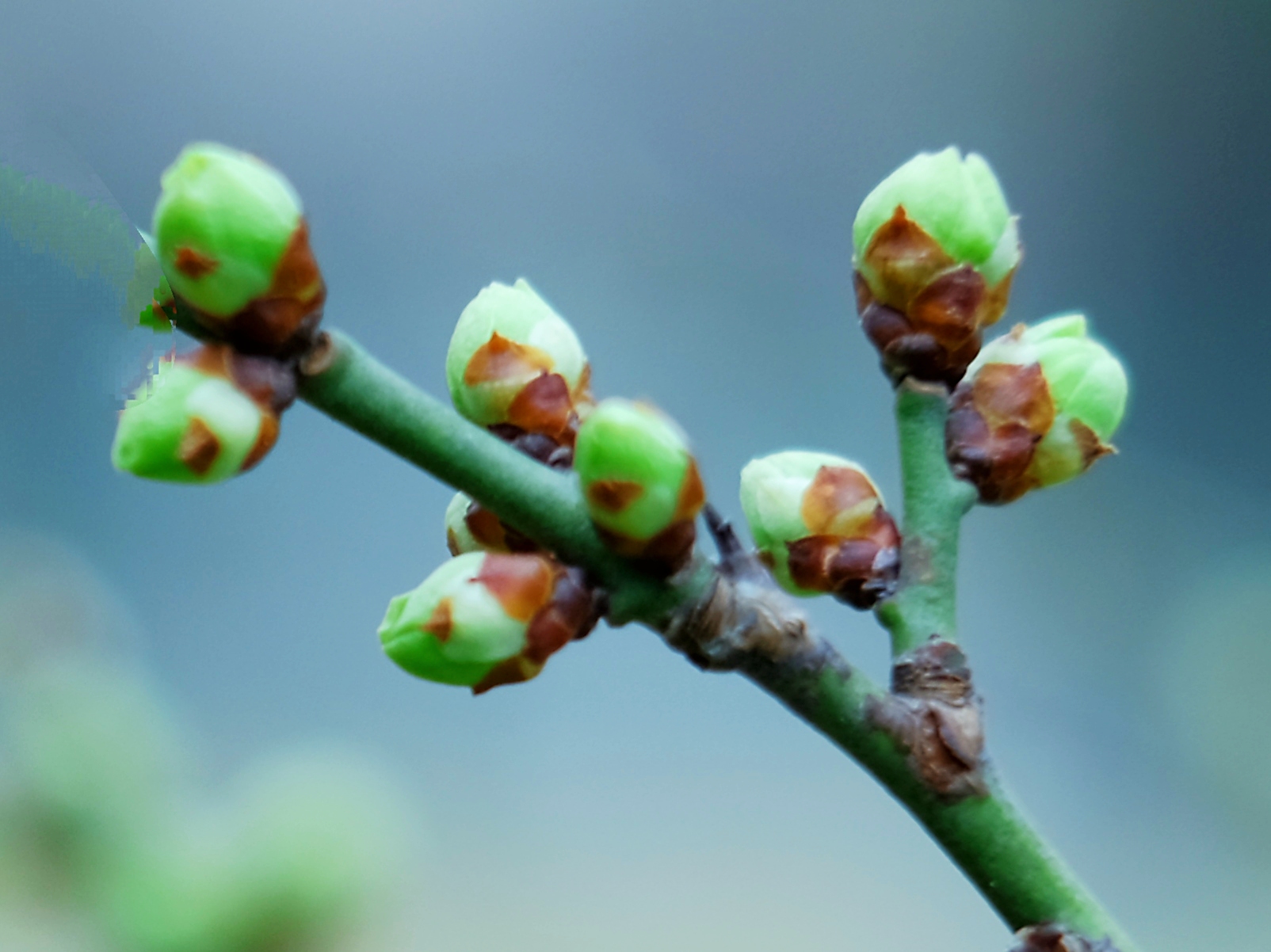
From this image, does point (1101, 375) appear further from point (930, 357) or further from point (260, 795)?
point (260, 795)

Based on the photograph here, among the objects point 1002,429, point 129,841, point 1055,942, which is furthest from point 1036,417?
point 129,841

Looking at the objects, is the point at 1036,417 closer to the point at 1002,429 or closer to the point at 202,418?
the point at 1002,429

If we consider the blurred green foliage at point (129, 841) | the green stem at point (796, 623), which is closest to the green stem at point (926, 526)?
the green stem at point (796, 623)

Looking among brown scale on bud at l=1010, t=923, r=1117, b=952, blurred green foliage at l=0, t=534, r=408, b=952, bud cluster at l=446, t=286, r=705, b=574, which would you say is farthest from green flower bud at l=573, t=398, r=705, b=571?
blurred green foliage at l=0, t=534, r=408, b=952

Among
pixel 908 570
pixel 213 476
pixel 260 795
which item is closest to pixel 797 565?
pixel 908 570

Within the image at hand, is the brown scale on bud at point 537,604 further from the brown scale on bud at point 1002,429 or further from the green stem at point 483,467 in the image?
the brown scale on bud at point 1002,429
